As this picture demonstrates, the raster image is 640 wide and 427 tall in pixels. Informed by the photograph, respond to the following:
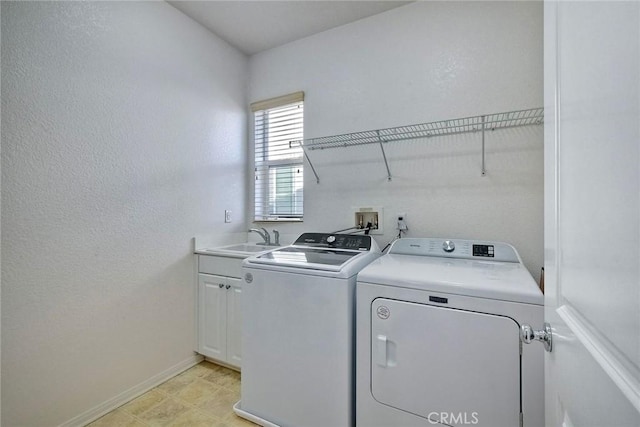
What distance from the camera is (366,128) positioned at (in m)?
2.17

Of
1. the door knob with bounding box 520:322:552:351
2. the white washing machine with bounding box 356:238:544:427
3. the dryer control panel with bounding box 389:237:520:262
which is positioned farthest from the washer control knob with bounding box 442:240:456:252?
the door knob with bounding box 520:322:552:351

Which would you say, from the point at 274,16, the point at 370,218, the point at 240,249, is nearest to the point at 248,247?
the point at 240,249

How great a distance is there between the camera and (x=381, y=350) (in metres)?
1.26

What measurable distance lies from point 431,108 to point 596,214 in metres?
1.74

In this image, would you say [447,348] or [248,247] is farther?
[248,247]

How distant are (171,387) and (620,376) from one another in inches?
91.3

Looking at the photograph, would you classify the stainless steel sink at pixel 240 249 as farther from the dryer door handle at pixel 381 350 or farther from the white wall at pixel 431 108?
the dryer door handle at pixel 381 350

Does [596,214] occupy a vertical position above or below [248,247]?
above

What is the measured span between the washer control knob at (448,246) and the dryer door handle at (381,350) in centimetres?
75

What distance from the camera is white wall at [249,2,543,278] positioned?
5.59ft

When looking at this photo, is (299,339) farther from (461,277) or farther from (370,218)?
(370,218)

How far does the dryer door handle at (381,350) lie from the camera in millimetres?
1254

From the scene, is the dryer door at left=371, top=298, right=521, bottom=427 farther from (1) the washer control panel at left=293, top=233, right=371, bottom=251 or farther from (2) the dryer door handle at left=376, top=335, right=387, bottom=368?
(1) the washer control panel at left=293, top=233, right=371, bottom=251

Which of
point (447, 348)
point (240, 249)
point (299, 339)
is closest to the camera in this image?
point (447, 348)
